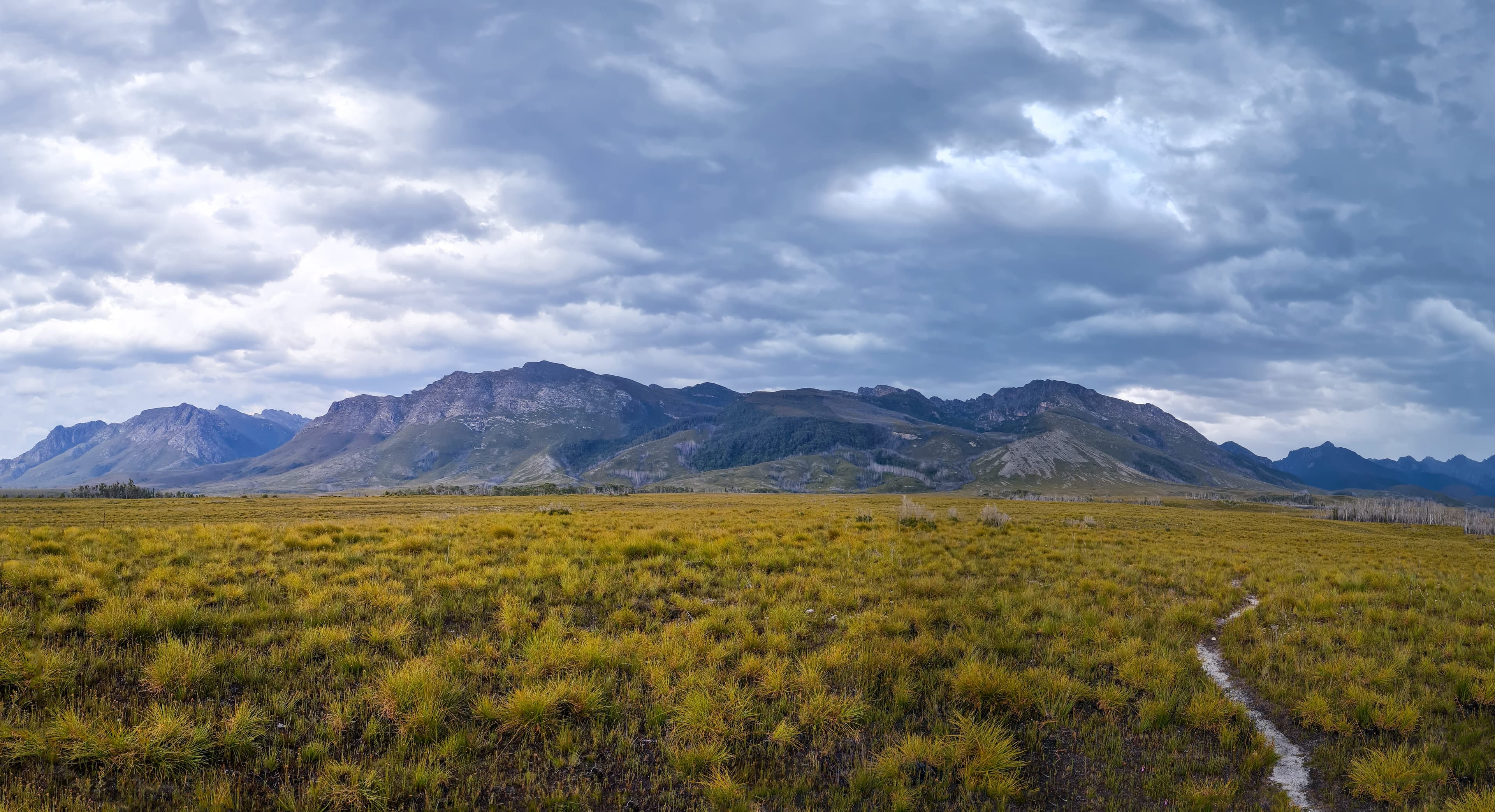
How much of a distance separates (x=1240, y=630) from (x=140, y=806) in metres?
19.2

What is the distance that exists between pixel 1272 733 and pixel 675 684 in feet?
30.7

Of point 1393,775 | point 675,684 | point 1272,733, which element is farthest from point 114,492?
point 1393,775

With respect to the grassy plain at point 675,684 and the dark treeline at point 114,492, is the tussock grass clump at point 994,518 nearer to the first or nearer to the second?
the grassy plain at point 675,684

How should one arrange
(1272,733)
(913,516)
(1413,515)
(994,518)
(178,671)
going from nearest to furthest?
(178,671)
(1272,733)
(913,516)
(994,518)
(1413,515)

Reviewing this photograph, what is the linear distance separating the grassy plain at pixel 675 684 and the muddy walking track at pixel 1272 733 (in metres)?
0.24

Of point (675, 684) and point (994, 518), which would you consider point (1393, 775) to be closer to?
point (675, 684)

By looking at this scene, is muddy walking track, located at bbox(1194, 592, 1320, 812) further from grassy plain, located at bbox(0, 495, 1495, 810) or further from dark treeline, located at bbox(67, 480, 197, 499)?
dark treeline, located at bbox(67, 480, 197, 499)

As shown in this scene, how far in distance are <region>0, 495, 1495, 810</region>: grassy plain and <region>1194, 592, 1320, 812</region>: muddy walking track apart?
0.24 meters

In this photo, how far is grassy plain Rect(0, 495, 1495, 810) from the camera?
7.28 m

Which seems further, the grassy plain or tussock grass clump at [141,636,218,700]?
tussock grass clump at [141,636,218,700]

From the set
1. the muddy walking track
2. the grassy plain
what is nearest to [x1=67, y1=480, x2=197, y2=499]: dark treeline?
the grassy plain

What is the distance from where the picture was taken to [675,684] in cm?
962

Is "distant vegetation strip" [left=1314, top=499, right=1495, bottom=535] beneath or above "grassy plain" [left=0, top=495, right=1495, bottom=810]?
beneath

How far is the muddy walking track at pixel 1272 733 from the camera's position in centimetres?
814
